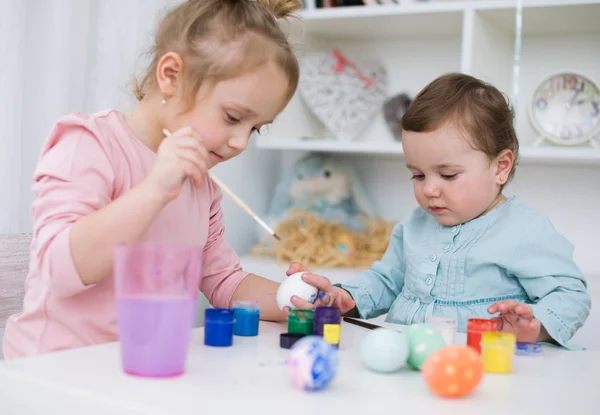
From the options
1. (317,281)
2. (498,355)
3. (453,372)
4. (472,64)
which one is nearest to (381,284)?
(317,281)

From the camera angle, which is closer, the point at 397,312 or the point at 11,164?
the point at 397,312

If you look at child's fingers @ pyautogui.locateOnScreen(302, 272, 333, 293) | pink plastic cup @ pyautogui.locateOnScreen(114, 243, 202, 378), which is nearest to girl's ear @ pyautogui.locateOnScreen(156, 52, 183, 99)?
child's fingers @ pyautogui.locateOnScreen(302, 272, 333, 293)

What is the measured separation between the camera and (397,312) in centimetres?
141

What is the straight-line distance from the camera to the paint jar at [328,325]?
871 millimetres

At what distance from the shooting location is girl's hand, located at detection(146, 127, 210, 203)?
0.84 m

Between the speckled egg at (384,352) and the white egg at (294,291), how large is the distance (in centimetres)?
27

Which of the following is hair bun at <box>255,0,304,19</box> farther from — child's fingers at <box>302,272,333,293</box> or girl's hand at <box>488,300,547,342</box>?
girl's hand at <box>488,300,547,342</box>

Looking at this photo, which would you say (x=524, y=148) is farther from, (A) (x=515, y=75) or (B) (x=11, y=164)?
(B) (x=11, y=164)

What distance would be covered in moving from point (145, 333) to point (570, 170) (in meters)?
2.01

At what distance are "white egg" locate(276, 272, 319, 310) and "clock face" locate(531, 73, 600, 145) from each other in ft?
4.59

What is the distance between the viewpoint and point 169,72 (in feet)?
3.53

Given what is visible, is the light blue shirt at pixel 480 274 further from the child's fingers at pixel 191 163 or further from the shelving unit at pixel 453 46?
the shelving unit at pixel 453 46

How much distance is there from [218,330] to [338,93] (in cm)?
173

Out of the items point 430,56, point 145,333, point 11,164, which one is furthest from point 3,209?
point 430,56
